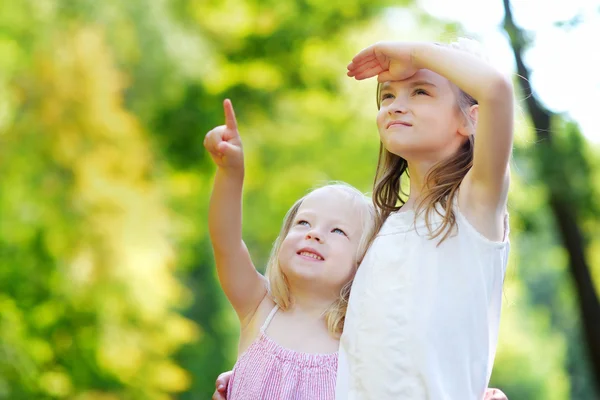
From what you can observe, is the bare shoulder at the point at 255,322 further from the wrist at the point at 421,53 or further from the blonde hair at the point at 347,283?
the wrist at the point at 421,53

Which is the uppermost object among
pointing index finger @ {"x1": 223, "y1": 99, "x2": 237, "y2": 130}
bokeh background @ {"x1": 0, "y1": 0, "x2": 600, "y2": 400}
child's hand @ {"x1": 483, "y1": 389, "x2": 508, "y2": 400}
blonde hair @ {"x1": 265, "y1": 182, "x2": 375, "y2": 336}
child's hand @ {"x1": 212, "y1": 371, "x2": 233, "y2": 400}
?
bokeh background @ {"x1": 0, "y1": 0, "x2": 600, "y2": 400}

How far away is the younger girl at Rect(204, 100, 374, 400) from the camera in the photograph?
6.97 feet

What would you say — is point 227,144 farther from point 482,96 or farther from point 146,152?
point 146,152

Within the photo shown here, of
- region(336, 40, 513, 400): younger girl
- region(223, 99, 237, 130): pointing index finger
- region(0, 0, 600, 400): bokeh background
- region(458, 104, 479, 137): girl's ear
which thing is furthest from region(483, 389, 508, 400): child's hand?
region(0, 0, 600, 400): bokeh background

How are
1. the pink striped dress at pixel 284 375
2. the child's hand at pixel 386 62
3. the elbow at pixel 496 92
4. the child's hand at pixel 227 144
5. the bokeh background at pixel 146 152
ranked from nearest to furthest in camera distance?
1. the elbow at pixel 496 92
2. the child's hand at pixel 386 62
3. the pink striped dress at pixel 284 375
4. the child's hand at pixel 227 144
5. the bokeh background at pixel 146 152

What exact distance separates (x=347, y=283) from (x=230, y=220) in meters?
0.36

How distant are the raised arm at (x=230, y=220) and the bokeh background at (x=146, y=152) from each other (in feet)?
20.1

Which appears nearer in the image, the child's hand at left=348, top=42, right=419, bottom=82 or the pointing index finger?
the child's hand at left=348, top=42, right=419, bottom=82

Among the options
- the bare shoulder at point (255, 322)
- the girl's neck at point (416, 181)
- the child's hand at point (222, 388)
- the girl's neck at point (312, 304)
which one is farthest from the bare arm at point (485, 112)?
the child's hand at point (222, 388)

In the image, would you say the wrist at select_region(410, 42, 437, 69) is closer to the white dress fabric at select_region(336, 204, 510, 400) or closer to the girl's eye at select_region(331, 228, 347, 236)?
the white dress fabric at select_region(336, 204, 510, 400)

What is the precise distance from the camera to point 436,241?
70.0 inches

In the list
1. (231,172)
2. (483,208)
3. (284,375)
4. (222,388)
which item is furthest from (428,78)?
(222,388)

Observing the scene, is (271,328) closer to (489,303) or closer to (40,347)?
(489,303)

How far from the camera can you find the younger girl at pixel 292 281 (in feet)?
6.97
